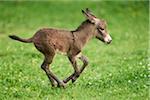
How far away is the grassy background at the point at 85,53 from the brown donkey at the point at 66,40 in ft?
1.15

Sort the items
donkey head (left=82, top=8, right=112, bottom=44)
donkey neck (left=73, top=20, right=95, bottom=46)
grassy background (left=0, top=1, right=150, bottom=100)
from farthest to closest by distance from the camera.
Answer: donkey head (left=82, top=8, right=112, bottom=44) → donkey neck (left=73, top=20, right=95, bottom=46) → grassy background (left=0, top=1, right=150, bottom=100)

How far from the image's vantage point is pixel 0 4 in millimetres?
27578

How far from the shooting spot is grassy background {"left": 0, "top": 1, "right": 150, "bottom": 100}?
11.8 m

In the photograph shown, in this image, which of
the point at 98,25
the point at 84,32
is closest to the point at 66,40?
the point at 84,32

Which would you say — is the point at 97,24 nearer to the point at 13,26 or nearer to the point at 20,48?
the point at 20,48

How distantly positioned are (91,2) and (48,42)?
664 inches

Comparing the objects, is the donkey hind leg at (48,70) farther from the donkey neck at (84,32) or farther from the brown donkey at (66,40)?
the donkey neck at (84,32)

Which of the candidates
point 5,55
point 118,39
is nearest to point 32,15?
point 118,39

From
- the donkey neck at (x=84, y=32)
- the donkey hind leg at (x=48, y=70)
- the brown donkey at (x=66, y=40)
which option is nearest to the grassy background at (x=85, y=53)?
the donkey hind leg at (x=48, y=70)

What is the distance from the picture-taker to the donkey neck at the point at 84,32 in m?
12.6

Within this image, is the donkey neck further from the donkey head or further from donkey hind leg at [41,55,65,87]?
donkey hind leg at [41,55,65,87]

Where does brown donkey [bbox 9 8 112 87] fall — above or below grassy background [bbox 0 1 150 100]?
above

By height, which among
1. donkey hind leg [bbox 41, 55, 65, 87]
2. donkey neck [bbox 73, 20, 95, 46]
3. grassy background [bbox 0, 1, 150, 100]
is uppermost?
donkey neck [bbox 73, 20, 95, 46]

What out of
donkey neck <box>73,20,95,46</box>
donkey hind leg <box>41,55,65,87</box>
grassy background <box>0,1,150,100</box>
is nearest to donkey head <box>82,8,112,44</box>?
donkey neck <box>73,20,95,46</box>
